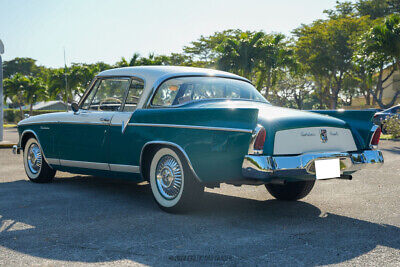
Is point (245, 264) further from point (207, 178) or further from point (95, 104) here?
point (95, 104)

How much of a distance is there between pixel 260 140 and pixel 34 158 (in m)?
4.33

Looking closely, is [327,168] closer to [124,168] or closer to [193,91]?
[193,91]

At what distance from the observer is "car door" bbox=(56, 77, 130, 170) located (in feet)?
19.2

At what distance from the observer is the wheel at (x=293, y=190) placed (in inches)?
225

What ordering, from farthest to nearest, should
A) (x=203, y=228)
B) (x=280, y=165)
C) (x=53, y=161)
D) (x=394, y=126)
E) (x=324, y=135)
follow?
(x=394, y=126) → (x=53, y=161) → (x=324, y=135) → (x=203, y=228) → (x=280, y=165)

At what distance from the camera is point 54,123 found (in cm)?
665

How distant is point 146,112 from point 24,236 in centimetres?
187

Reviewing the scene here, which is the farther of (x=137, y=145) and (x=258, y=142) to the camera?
(x=137, y=145)

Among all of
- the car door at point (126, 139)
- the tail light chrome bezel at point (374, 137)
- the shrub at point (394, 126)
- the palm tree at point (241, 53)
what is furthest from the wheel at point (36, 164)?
the palm tree at point (241, 53)

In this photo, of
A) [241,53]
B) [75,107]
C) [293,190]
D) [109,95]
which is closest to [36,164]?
[75,107]

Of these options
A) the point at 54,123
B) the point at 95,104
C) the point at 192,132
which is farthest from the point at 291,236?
the point at 54,123

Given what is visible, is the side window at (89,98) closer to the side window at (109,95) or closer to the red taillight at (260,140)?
the side window at (109,95)

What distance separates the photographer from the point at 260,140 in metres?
4.23

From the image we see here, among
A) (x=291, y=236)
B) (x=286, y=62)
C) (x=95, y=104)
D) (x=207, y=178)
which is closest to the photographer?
(x=291, y=236)
